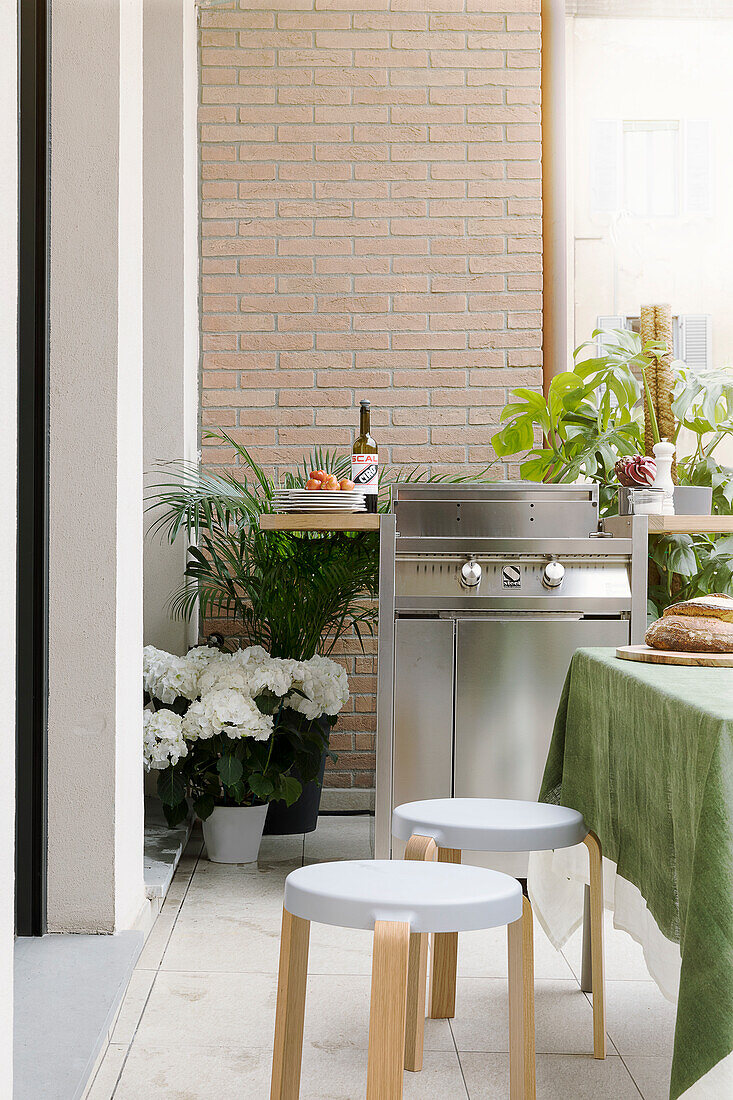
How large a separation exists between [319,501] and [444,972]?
1432mm

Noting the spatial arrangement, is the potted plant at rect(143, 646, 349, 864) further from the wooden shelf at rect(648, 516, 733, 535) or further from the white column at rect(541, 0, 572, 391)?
the white column at rect(541, 0, 572, 391)

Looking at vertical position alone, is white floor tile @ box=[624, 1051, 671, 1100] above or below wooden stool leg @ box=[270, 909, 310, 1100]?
below

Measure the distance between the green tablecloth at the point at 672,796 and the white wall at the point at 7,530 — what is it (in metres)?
0.84

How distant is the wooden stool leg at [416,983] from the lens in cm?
175

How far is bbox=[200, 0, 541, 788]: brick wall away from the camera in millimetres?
4074

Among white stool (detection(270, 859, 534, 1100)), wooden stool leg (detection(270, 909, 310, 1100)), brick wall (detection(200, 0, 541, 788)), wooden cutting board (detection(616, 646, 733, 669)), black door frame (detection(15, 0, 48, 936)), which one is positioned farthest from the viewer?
brick wall (detection(200, 0, 541, 788))

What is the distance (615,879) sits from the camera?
71.5 inches

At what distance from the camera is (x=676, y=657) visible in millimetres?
1763

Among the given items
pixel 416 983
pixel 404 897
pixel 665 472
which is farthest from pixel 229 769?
pixel 404 897

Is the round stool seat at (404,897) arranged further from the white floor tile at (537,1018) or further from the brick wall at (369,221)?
the brick wall at (369,221)

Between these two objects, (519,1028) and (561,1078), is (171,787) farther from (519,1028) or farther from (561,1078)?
(519,1028)

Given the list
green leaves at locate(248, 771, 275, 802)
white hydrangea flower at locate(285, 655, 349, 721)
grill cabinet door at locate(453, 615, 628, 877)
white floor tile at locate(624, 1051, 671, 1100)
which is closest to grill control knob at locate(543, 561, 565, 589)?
grill cabinet door at locate(453, 615, 628, 877)

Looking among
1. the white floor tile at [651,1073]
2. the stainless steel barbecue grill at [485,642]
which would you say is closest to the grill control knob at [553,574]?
the stainless steel barbecue grill at [485,642]

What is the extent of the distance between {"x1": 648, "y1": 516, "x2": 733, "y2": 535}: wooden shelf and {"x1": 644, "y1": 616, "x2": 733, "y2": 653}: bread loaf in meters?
1.17
